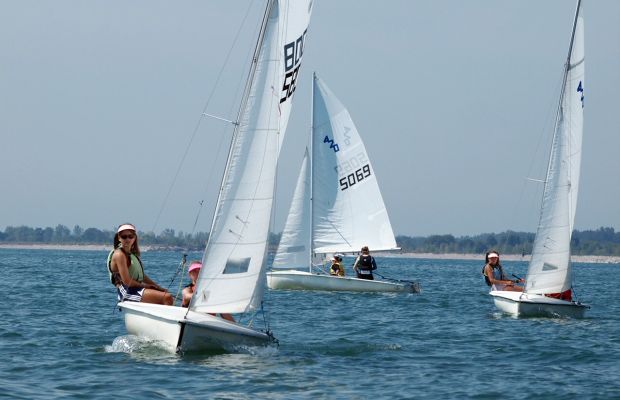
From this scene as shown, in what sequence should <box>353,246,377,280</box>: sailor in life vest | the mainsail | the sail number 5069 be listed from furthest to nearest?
the sail number 5069, the mainsail, <box>353,246,377,280</box>: sailor in life vest

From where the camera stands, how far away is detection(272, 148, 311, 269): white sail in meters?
34.0

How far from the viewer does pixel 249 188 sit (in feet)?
49.4

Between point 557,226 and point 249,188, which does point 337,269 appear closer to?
point 557,226

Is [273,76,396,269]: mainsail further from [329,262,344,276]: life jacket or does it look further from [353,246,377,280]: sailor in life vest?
[353,246,377,280]: sailor in life vest

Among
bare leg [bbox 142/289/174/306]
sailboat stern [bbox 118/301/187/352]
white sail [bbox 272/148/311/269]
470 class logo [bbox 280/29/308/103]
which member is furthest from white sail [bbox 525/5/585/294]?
white sail [bbox 272/148/311/269]

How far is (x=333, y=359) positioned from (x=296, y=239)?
60.6ft

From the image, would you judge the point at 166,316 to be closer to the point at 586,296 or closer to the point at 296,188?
the point at 296,188

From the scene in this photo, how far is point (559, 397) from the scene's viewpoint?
13125mm

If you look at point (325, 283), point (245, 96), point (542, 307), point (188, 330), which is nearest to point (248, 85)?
point (245, 96)

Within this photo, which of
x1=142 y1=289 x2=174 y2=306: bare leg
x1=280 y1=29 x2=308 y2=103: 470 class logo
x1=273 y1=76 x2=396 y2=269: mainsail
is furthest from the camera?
x1=273 y1=76 x2=396 y2=269: mainsail

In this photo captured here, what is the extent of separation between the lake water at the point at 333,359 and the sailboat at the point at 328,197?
9.45 meters

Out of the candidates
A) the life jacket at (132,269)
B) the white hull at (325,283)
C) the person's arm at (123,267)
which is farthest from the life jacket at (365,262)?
the person's arm at (123,267)

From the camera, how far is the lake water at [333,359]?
42.4 ft

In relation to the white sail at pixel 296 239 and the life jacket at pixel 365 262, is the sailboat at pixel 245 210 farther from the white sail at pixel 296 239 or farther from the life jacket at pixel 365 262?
the white sail at pixel 296 239
